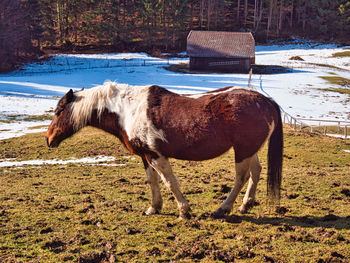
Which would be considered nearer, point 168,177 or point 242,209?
point 168,177

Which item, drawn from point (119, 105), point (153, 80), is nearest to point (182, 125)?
point (119, 105)

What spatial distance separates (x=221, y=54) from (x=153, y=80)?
1840 cm

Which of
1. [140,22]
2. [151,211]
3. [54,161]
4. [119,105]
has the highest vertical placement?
[140,22]

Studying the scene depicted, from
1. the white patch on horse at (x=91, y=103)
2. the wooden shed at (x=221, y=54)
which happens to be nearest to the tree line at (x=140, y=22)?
the wooden shed at (x=221, y=54)

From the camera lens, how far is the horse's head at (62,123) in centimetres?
700

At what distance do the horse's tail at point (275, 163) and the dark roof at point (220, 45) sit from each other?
58667mm

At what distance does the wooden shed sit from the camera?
2522 inches

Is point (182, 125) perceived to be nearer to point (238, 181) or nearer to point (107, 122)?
point (238, 181)

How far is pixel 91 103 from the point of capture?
6867 mm

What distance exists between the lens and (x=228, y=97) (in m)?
6.17

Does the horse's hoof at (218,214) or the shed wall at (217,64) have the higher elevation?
the horse's hoof at (218,214)

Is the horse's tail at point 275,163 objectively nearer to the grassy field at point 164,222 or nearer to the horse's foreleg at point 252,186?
the horse's foreleg at point 252,186

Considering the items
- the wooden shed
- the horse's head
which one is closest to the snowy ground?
the wooden shed

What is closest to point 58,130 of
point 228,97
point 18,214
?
point 18,214
